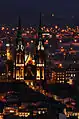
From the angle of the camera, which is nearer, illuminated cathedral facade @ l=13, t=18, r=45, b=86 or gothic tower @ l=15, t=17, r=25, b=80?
gothic tower @ l=15, t=17, r=25, b=80

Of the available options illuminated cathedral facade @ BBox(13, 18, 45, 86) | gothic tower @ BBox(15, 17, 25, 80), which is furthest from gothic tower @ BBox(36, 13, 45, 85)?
gothic tower @ BBox(15, 17, 25, 80)

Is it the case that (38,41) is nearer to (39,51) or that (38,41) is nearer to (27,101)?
(39,51)

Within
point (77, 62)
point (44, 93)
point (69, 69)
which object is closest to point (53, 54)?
point (77, 62)

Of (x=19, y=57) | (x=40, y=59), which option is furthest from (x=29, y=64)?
(x=19, y=57)

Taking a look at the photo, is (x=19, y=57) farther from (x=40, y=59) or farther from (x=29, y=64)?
(x=29, y=64)

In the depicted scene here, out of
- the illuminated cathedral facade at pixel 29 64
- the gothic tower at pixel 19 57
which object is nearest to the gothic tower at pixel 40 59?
the illuminated cathedral facade at pixel 29 64

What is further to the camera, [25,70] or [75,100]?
[25,70]

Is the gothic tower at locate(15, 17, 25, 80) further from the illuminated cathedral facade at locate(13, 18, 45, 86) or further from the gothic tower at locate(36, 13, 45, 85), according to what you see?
the gothic tower at locate(36, 13, 45, 85)

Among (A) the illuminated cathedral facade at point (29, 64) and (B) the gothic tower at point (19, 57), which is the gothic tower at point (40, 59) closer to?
(A) the illuminated cathedral facade at point (29, 64)
